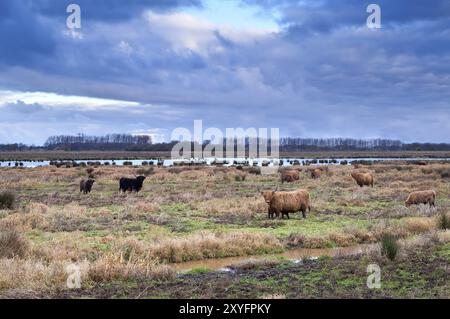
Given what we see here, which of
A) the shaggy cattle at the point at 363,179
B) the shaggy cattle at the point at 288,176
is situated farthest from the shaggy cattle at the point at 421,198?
the shaggy cattle at the point at 288,176

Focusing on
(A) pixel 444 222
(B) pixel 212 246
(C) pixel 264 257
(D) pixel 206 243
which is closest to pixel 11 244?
(D) pixel 206 243

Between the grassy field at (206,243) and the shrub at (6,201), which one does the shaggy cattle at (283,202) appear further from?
the shrub at (6,201)

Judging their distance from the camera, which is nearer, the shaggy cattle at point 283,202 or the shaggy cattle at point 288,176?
the shaggy cattle at point 283,202

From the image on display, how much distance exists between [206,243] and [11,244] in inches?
206

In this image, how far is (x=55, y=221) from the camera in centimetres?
1852

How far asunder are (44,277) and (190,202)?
1533 centimetres

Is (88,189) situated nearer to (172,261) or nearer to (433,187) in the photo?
(172,261)

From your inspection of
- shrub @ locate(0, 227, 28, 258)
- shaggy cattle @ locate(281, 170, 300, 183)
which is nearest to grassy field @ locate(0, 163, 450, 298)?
shrub @ locate(0, 227, 28, 258)

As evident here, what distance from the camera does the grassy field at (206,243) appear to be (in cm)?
953

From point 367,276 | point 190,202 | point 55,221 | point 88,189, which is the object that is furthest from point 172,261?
point 88,189

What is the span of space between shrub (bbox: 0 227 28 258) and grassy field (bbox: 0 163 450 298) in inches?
1.1

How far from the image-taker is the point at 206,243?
14.8 m

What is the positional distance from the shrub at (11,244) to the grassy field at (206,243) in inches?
1.1

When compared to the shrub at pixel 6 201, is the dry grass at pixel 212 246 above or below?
below
